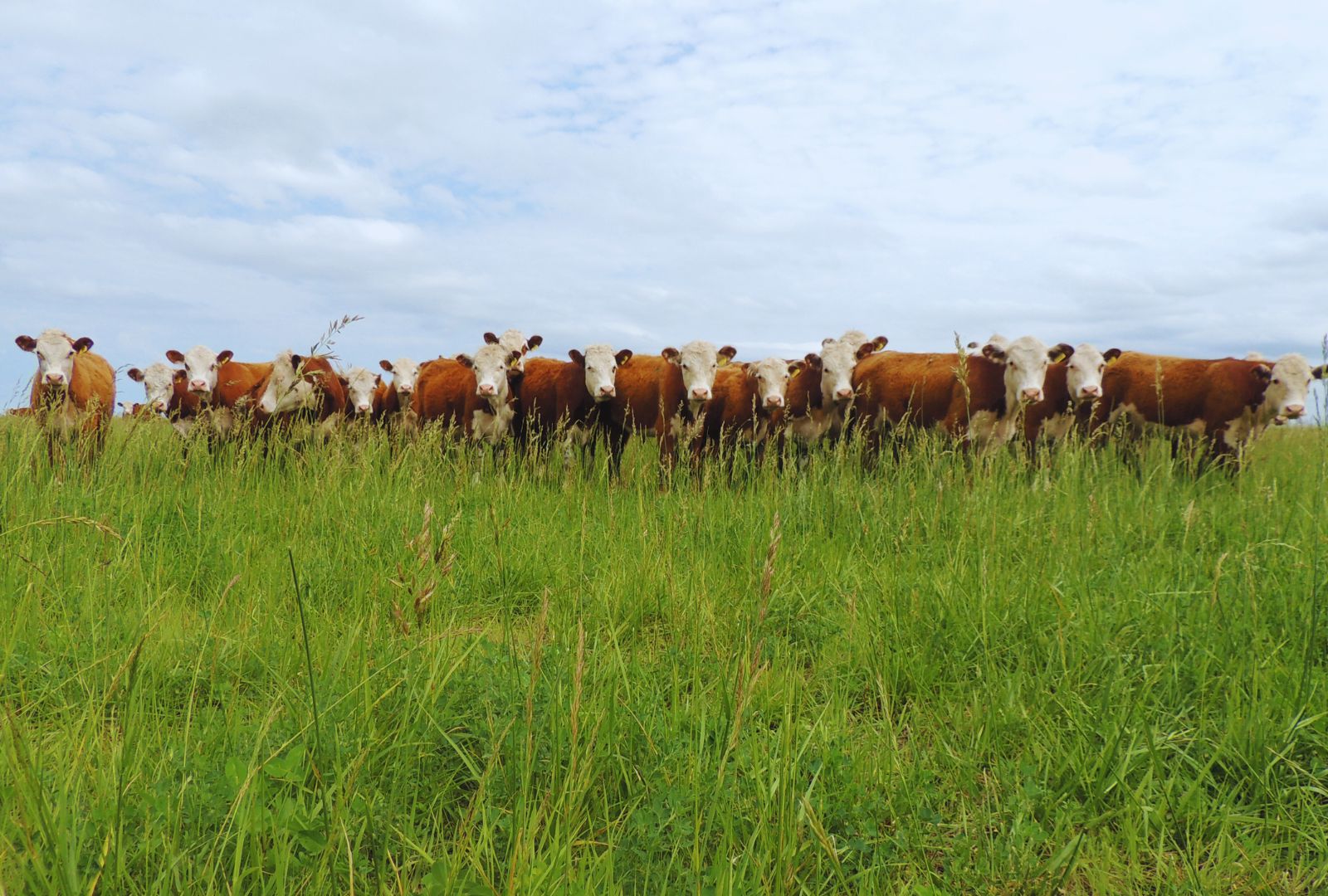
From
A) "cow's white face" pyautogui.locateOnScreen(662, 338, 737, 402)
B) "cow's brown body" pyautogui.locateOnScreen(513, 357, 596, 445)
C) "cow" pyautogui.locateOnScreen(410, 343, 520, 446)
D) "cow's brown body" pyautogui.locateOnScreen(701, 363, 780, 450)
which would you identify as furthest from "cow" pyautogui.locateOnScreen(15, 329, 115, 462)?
"cow's brown body" pyautogui.locateOnScreen(701, 363, 780, 450)

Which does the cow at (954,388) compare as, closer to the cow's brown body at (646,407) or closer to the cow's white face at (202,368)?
the cow's brown body at (646,407)

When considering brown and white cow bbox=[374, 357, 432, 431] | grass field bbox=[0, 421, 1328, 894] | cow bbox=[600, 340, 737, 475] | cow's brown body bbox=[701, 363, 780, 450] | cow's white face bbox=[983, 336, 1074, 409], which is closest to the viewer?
grass field bbox=[0, 421, 1328, 894]

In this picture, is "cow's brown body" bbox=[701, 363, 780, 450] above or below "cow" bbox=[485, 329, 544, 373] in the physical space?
below

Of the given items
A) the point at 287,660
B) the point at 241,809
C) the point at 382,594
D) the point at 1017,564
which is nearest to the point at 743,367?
the point at 1017,564

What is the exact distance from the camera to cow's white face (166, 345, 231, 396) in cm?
1109

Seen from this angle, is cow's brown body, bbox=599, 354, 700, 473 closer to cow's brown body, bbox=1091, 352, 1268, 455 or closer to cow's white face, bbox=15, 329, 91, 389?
cow's brown body, bbox=1091, 352, 1268, 455

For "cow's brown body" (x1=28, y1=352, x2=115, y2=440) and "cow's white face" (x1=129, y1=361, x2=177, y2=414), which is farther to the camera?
"cow's white face" (x1=129, y1=361, x2=177, y2=414)

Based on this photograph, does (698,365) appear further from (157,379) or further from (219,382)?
(157,379)

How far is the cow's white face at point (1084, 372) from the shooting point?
33.4 feet

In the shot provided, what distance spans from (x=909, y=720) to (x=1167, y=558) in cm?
227

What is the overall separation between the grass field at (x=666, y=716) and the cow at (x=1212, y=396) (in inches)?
276

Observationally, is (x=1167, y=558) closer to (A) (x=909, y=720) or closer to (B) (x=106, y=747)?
(A) (x=909, y=720)

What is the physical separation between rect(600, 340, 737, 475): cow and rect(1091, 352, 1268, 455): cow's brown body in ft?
17.3

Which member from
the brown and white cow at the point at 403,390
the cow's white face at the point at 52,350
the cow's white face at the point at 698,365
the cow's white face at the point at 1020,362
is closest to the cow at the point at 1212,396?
the cow's white face at the point at 1020,362
